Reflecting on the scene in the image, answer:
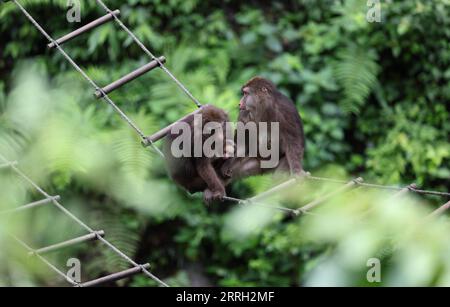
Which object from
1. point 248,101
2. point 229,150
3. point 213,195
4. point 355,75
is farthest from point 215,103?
point 213,195

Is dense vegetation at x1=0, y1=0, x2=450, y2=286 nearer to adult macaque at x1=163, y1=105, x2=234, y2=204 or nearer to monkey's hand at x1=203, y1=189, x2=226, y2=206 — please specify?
adult macaque at x1=163, y1=105, x2=234, y2=204

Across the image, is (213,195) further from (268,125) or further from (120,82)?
(120,82)

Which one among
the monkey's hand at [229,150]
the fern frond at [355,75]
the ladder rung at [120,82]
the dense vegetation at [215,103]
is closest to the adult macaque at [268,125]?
the monkey's hand at [229,150]

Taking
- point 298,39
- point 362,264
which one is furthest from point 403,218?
point 298,39

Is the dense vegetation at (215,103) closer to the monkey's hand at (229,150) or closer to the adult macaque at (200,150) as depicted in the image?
the adult macaque at (200,150)

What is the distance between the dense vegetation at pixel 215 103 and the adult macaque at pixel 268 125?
5.07 ft

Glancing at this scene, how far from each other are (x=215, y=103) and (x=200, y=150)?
82.1 inches

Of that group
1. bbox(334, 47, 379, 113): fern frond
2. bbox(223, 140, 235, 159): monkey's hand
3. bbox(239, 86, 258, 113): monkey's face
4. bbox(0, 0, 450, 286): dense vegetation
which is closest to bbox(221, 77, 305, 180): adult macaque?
bbox(239, 86, 258, 113): monkey's face

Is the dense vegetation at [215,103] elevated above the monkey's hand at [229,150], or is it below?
above

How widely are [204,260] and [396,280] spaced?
4.45m

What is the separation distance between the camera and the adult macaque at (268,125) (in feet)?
16.8

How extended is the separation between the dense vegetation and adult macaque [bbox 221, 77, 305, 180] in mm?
1546

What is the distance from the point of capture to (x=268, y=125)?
17.3 ft

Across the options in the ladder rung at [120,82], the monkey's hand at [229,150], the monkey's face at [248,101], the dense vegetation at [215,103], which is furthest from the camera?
the dense vegetation at [215,103]
